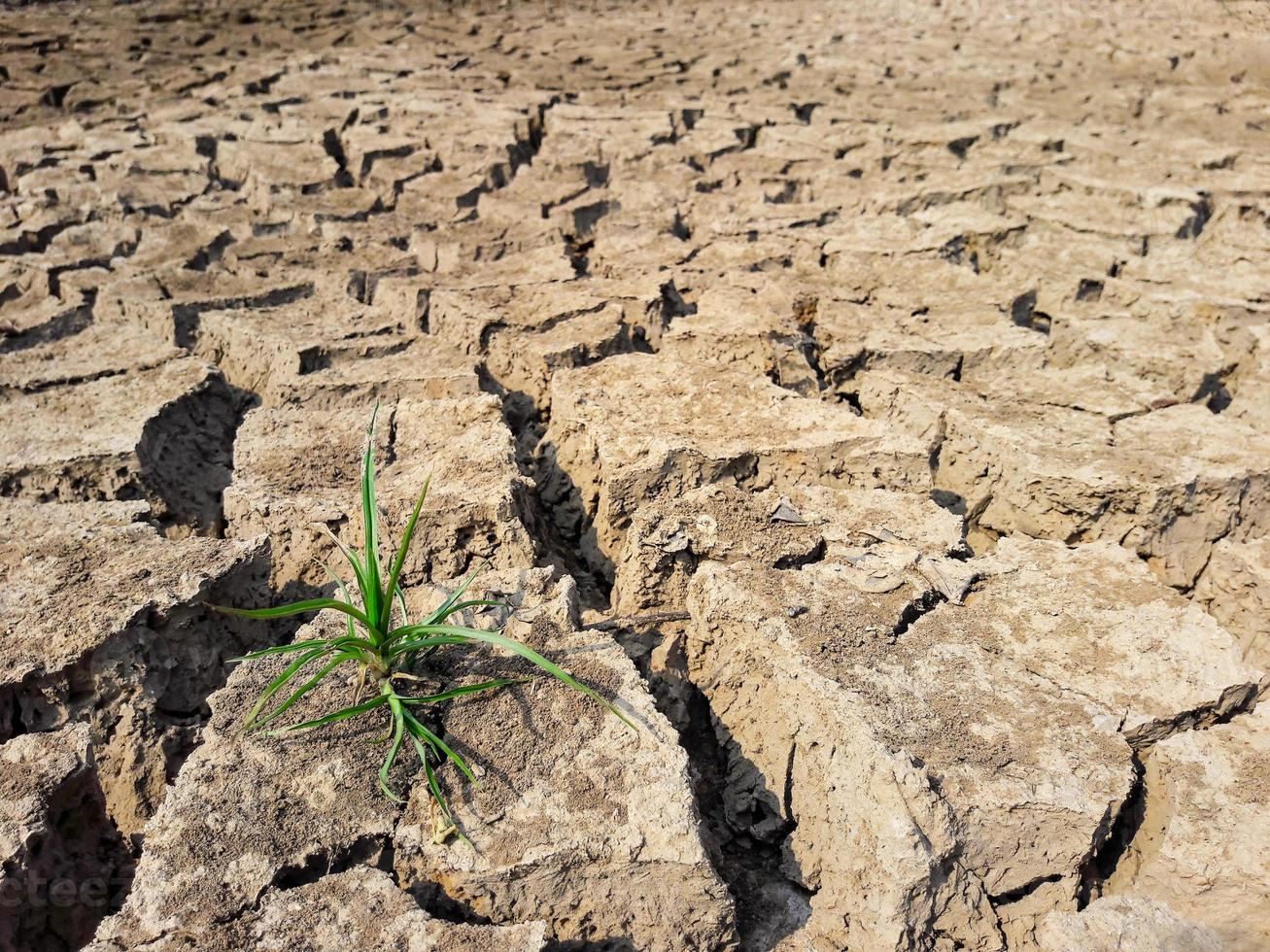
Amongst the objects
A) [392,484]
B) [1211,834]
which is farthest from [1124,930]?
[392,484]

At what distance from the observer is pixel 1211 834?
1736mm

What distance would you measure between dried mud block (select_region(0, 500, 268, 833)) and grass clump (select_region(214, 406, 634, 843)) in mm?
342

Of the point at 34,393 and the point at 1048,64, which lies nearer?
the point at 34,393

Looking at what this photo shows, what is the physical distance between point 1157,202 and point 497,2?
871 cm

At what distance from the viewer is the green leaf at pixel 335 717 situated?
1611mm

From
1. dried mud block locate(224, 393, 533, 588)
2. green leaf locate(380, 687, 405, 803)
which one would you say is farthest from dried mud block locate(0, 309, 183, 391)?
green leaf locate(380, 687, 405, 803)

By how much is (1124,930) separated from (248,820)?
143 centimetres

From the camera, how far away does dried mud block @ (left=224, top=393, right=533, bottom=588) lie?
7.36ft

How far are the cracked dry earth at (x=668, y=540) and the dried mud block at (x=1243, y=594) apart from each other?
0.01m

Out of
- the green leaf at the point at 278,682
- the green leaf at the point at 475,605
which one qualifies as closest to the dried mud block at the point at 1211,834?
the green leaf at the point at 475,605

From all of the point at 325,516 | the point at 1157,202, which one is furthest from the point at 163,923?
the point at 1157,202

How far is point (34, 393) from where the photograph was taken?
2930 mm

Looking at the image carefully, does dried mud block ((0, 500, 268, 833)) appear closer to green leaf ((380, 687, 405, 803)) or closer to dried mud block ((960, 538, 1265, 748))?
green leaf ((380, 687, 405, 803))

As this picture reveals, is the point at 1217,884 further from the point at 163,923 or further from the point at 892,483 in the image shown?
the point at 163,923
